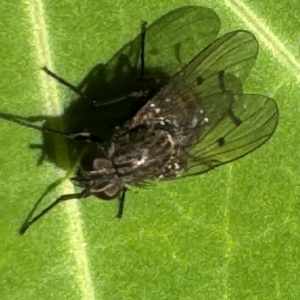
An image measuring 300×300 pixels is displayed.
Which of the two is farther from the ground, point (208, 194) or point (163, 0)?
point (163, 0)

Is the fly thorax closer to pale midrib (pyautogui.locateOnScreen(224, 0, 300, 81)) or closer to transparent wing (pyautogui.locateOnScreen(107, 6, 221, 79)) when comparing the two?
transparent wing (pyautogui.locateOnScreen(107, 6, 221, 79))

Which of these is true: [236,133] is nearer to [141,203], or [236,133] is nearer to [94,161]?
[141,203]

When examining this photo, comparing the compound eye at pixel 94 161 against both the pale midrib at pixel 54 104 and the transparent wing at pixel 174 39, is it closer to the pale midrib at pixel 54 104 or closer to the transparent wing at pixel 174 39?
the pale midrib at pixel 54 104

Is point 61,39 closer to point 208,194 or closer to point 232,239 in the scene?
point 208,194

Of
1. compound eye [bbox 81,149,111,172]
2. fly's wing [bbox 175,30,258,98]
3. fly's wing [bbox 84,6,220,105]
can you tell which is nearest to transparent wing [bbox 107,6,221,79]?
fly's wing [bbox 84,6,220,105]

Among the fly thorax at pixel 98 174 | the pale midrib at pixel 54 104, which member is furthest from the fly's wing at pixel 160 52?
the fly thorax at pixel 98 174

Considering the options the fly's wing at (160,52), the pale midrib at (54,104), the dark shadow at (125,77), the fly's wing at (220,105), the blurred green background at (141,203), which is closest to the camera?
the pale midrib at (54,104)

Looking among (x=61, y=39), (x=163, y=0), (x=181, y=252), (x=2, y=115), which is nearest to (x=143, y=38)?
(x=163, y=0)
